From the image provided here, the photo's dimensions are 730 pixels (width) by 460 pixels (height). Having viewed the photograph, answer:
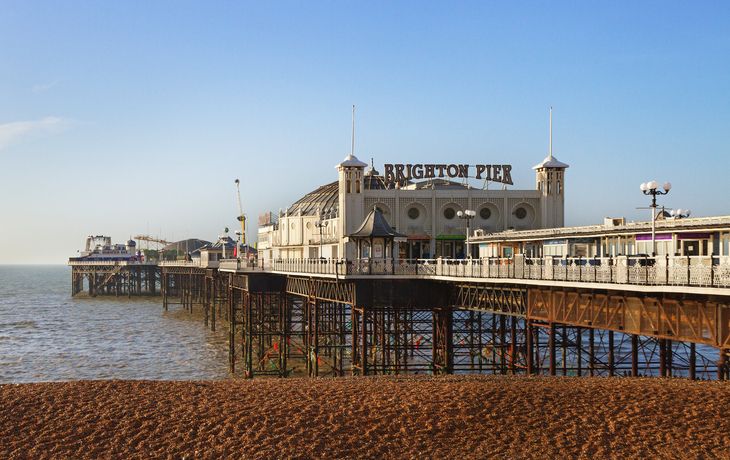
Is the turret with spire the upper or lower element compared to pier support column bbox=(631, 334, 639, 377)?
upper

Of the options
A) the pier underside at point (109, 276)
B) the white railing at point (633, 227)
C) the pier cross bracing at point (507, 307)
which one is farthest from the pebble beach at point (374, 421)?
the pier underside at point (109, 276)

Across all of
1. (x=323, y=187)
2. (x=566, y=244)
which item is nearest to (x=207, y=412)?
(x=566, y=244)

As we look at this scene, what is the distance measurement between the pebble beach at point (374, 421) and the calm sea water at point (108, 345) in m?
23.5

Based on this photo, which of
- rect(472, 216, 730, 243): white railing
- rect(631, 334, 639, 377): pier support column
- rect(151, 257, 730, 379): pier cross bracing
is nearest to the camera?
rect(151, 257, 730, 379): pier cross bracing

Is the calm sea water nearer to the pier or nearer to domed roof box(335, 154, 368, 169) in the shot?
domed roof box(335, 154, 368, 169)

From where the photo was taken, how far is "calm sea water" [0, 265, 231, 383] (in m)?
46.8

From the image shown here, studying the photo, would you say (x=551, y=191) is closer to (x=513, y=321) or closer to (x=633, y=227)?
(x=513, y=321)

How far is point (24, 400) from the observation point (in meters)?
21.7

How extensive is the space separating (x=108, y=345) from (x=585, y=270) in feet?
157

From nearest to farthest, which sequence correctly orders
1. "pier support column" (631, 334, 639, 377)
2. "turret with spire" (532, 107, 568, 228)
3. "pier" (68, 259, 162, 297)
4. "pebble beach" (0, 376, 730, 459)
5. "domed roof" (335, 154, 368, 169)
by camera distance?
"pebble beach" (0, 376, 730, 459) < "pier support column" (631, 334, 639, 377) < "domed roof" (335, 154, 368, 169) < "turret with spire" (532, 107, 568, 228) < "pier" (68, 259, 162, 297)

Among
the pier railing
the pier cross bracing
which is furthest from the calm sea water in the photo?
the pier railing

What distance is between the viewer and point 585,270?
2545 cm

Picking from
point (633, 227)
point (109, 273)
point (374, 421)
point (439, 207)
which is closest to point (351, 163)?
point (439, 207)

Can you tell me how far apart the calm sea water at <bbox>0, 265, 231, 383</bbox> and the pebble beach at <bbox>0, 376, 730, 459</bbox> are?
23.5 metres
